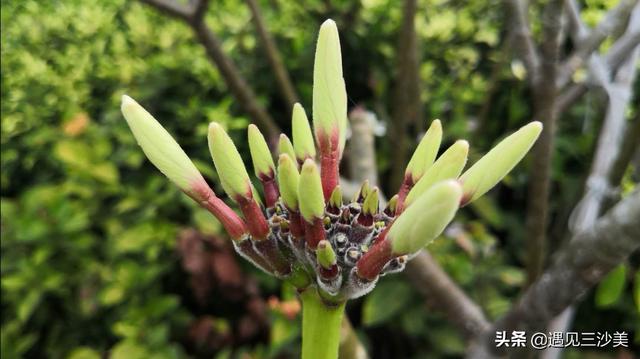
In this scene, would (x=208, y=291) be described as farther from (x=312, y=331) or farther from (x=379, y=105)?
(x=312, y=331)

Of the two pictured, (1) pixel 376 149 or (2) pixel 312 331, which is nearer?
(2) pixel 312 331

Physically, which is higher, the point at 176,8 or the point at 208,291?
the point at 176,8

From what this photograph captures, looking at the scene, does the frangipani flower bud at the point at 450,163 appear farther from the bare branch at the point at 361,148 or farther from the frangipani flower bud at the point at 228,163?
the bare branch at the point at 361,148

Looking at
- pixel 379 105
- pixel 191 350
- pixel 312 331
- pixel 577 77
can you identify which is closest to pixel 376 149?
pixel 379 105

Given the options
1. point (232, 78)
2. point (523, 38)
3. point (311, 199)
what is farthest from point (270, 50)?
point (311, 199)

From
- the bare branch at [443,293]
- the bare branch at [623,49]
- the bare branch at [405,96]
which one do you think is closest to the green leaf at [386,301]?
the bare branch at [405,96]

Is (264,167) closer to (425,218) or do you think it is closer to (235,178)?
(235,178)

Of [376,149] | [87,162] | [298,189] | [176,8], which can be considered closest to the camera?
[298,189]

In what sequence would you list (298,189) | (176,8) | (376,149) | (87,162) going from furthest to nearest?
A: (376,149)
(87,162)
(176,8)
(298,189)
